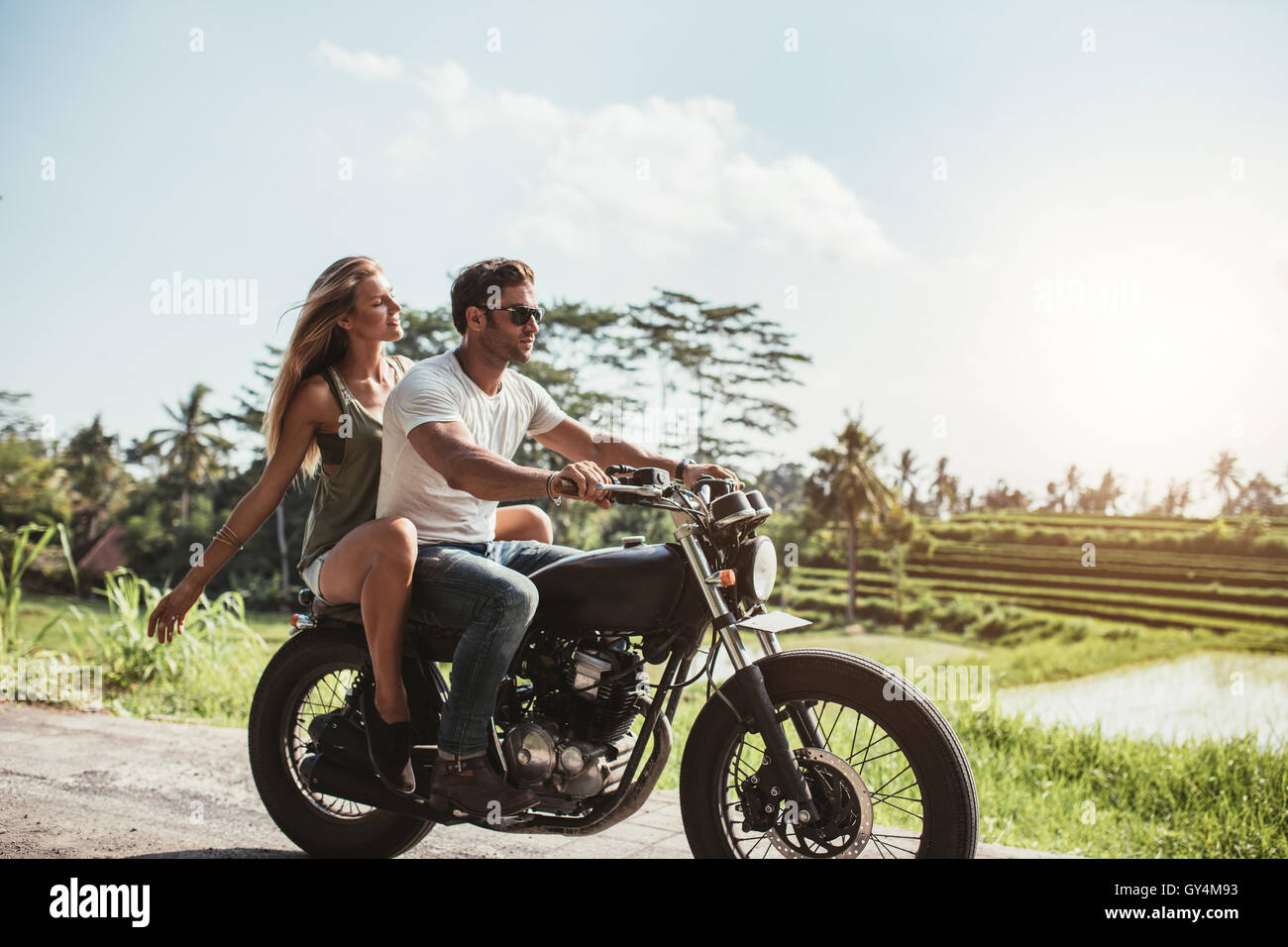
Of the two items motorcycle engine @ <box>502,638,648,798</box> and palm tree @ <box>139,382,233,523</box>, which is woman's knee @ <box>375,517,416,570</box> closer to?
motorcycle engine @ <box>502,638,648,798</box>

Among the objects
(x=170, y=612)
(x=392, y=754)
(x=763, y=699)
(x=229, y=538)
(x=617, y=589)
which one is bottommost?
(x=392, y=754)

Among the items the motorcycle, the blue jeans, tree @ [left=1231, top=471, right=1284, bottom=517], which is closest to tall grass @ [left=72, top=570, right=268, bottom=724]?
the motorcycle

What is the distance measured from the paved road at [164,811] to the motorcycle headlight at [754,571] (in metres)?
1.21

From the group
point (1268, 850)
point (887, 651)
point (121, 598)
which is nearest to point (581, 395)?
point (887, 651)

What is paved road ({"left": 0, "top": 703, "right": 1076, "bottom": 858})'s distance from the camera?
11.6 ft

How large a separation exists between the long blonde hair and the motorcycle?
23.5 inches

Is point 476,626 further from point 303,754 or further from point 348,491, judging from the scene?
point 303,754

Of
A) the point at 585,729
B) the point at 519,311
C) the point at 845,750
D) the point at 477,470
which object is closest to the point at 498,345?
the point at 519,311

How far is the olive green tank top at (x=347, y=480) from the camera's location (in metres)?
3.31

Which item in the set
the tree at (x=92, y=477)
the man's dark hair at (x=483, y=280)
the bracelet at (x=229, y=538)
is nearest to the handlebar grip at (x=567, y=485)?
the man's dark hair at (x=483, y=280)

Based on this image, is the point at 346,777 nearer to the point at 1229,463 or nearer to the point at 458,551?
the point at 458,551

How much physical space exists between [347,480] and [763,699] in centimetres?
150

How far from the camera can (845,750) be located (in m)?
2.66

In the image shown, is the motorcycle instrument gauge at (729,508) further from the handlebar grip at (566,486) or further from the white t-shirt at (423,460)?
the white t-shirt at (423,460)
